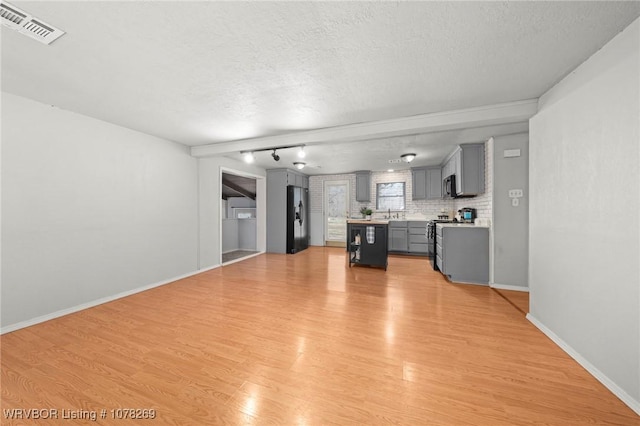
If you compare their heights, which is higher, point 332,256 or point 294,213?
point 294,213

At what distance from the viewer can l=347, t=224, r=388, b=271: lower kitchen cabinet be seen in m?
4.89

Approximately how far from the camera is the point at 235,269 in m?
4.95

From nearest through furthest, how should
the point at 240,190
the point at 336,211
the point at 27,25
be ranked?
the point at 27,25 → the point at 240,190 → the point at 336,211

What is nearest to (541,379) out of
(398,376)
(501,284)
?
(398,376)

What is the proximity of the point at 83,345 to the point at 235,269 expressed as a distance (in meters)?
2.85

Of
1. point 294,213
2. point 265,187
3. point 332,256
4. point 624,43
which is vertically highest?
point 624,43

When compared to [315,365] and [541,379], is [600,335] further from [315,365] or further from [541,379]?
[315,365]

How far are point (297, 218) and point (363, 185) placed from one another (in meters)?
2.42

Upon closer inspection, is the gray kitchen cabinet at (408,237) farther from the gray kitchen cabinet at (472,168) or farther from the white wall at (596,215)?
the white wall at (596,215)

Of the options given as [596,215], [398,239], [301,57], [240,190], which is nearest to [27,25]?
[301,57]

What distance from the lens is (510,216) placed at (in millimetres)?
3625

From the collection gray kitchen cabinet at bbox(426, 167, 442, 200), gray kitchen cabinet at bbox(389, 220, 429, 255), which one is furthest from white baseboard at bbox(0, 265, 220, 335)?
gray kitchen cabinet at bbox(426, 167, 442, 200)

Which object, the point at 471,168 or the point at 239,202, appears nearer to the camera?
the point at 471,168

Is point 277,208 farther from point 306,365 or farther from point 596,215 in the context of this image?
point 596,215
